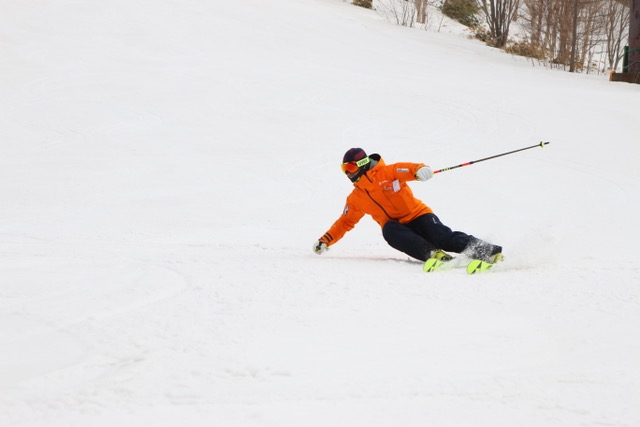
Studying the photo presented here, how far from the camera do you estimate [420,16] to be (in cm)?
2314

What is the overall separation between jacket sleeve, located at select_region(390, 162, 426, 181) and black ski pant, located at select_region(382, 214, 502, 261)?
383 mm

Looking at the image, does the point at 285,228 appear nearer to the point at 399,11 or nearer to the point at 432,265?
the point at 432,265

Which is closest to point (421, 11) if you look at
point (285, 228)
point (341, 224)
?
point (285, 228)

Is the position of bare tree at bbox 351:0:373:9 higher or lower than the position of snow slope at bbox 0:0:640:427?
higher

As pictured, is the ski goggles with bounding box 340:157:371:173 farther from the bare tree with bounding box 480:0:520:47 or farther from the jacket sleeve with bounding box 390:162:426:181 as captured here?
the bare tree with bounding box 480:0:520:47

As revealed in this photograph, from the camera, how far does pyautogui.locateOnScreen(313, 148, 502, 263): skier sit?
5.64m

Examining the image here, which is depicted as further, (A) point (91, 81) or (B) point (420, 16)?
(B) point (420, 16)

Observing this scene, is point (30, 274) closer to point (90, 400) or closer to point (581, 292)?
point (90, 400)

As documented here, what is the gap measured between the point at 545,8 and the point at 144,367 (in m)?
17.5

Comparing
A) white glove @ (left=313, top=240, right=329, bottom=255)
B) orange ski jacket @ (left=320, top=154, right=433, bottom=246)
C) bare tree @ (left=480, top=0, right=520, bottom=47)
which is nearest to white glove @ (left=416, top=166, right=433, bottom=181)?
orange ski jacket @ (left=320, top=154, right=433, bottom=246)

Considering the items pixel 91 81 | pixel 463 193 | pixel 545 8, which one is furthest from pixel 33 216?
pixel 545 8

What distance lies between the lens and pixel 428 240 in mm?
5859

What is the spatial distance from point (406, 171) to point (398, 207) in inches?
13.8

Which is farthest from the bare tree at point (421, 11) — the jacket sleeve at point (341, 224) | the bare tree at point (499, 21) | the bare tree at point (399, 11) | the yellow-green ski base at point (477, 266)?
the yellow-green ski base at point (477, 266)
